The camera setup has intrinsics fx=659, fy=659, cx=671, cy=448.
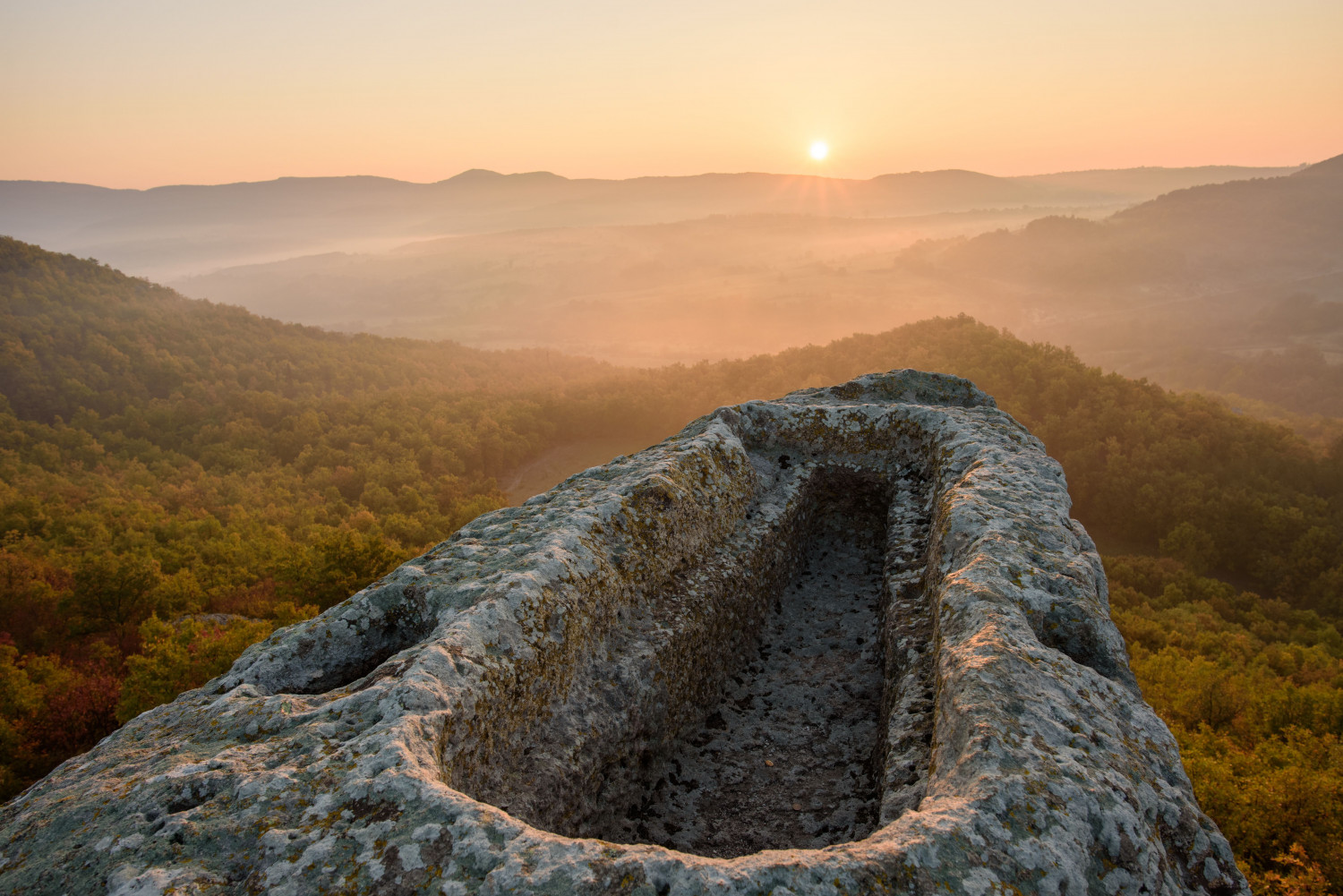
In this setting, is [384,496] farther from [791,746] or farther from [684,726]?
[791,746]

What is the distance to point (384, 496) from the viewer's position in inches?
1896

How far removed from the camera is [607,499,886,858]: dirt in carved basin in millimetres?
6113

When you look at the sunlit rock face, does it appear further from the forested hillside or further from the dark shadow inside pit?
the forested hillside

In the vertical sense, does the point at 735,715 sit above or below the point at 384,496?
above

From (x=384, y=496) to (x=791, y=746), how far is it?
46.6 m

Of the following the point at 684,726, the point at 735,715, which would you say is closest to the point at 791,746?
the point at 735,715

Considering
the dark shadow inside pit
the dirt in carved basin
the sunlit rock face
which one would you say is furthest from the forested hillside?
the sunlit rock face

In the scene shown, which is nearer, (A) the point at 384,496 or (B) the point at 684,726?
(B) the point at 684,726

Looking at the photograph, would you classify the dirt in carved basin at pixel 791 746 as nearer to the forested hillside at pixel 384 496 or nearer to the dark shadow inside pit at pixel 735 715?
the dark shadow inside pit at pixel 735 715

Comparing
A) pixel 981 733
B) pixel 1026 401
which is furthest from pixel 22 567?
pixel 1026 401

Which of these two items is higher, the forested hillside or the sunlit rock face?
the sunlit rock face

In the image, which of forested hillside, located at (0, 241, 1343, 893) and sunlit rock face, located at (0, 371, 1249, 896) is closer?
sunlit rock face, located at (0, 371, 1249, 896)

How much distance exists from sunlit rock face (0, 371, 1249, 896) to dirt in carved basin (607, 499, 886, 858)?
1.4 inches

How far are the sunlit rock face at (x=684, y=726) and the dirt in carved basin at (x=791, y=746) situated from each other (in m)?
0.04
